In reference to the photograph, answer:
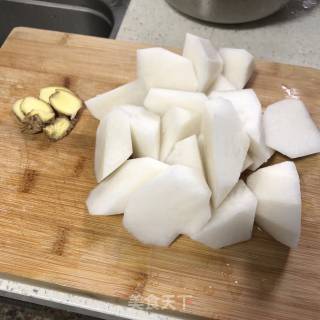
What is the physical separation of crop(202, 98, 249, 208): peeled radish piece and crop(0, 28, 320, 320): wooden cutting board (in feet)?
0.46

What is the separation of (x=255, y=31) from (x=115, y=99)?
0.62 m

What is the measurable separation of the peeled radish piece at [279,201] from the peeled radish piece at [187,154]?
0.47ft

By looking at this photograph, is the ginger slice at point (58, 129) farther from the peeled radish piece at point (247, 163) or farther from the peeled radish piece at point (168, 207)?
the peeled radish piece at point (247, 163)

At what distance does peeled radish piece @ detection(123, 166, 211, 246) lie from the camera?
3.01ft

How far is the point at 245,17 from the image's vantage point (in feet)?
4.64

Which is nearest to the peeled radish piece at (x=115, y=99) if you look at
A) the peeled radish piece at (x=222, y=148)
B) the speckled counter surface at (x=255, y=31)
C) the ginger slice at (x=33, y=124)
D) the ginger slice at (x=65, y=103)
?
the ginger slice at (x=65, y=103)

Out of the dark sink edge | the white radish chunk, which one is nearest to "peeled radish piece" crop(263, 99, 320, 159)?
the white radish chunk

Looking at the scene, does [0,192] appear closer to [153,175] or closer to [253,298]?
[153,175]

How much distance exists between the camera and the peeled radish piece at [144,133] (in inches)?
41.3

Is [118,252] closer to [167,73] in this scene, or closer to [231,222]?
[231,222]

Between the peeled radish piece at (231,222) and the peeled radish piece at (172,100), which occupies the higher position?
the peeled radish piece at (172,100)

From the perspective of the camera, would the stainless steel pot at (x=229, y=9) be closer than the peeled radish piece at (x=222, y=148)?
No

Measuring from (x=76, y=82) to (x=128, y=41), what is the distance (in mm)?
236

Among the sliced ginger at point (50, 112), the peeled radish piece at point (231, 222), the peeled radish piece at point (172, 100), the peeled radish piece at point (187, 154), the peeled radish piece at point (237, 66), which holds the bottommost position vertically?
the sliced ginger at point (50, 112)
